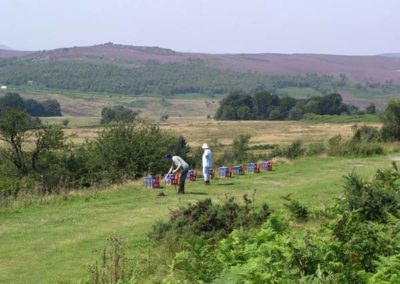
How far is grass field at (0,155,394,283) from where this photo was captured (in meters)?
11.6

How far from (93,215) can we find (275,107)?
115 m

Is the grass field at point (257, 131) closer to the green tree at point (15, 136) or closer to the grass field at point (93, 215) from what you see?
the green tree at point (15, 136)

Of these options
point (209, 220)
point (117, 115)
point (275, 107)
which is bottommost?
point (275, 107)

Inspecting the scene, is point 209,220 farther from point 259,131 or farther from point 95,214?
point 259,131

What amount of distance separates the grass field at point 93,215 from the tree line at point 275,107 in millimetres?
97987

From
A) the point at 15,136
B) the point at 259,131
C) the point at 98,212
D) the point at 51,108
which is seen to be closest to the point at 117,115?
the point at 15,136

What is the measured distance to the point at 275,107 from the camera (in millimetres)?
129375

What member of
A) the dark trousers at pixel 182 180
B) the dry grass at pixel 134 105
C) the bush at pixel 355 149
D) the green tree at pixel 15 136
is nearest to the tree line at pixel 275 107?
the dry grass at pixel 134 105

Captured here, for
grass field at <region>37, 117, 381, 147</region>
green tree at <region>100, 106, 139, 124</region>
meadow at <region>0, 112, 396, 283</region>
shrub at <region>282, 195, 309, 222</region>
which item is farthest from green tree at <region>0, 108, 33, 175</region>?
grass field at <region>37, 117, 381, 147</region>

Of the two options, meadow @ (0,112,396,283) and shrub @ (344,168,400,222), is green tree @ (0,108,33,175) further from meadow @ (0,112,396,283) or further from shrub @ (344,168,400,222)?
shrub @ (344,168,400,222)

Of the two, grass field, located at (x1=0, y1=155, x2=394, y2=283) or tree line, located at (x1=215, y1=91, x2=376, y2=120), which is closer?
grass field, located at (x1=0, y1=155, x2=394, y2=283)

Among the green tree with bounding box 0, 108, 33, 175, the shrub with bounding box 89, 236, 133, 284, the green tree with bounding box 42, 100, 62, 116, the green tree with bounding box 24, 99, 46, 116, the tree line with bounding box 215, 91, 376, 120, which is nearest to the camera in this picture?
the shrub with bounding box 89, 236, 133, 284

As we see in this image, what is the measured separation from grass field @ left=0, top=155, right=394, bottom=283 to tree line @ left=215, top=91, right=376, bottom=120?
98.0 metres

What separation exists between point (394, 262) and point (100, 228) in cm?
970
